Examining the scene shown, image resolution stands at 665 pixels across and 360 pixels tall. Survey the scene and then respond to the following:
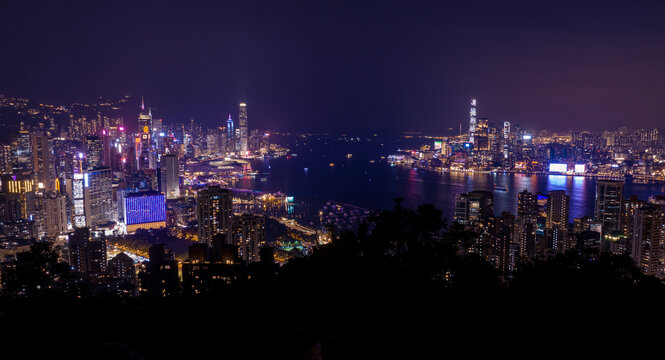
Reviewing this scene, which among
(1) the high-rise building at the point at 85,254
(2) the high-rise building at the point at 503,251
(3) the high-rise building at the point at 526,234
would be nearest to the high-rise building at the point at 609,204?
(3) the high-rise building at the point at 526,234

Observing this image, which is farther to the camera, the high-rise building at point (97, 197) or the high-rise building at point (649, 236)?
the high-rise building at point (97, 197)

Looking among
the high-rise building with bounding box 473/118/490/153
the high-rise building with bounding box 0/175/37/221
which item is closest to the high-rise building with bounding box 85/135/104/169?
the high-rise building with bounding box 0/175/37/221

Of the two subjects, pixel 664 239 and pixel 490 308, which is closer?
pixel 490 308

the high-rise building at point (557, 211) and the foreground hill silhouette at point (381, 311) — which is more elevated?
the foreground hill silhouette at point (381, 311)

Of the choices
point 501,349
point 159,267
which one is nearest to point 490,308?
point 501,349

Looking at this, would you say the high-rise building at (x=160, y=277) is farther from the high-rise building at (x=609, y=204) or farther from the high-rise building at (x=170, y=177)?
the high-rise building at (x=170, y=177)

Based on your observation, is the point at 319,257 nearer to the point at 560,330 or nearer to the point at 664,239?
the point at 560,330

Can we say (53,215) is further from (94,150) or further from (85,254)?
(94,150)
